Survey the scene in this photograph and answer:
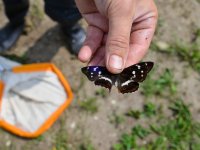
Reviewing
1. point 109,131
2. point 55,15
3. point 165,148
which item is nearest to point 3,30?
point 55,15

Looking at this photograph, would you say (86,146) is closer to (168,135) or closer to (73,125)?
(73,125)

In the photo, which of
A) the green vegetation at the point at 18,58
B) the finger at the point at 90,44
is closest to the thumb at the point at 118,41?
the finger at the point at 90,44

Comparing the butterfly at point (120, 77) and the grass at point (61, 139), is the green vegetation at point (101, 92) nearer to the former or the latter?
the grass at point (61, 139)

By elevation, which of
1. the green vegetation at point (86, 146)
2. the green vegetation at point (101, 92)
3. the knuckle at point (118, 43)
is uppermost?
the knuckle at point (118, 43)

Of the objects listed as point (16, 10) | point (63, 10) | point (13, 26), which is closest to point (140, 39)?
point (63, 10)

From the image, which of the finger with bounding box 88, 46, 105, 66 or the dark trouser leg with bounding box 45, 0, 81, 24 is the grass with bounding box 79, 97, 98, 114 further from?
the finger with bounding box 88, 46, 105, 66

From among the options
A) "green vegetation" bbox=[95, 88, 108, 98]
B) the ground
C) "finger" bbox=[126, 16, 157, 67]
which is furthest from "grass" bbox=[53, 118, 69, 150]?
"finger" bbox=[126, 16, 157, 67]

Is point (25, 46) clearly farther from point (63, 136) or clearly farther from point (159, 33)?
point (159, 33)
